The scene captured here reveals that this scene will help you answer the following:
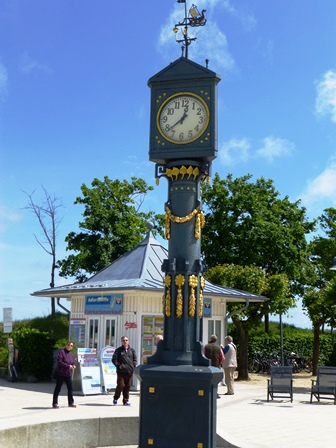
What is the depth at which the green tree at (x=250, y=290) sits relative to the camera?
2703 cm

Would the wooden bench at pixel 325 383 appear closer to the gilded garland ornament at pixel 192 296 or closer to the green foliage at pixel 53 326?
the gilded garland ornament at pixel 192 296

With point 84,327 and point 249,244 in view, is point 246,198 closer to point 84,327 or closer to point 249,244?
point 249,244

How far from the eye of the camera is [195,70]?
917 centimetres

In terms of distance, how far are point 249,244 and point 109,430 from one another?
27.8 m

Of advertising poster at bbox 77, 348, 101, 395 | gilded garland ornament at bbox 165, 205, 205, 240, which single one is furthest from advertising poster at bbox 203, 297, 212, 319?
gilded garland ornament at bbox 165, 205, 205, 240

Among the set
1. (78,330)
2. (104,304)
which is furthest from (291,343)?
(104,304)

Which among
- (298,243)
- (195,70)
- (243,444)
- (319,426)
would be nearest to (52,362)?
(319,426)

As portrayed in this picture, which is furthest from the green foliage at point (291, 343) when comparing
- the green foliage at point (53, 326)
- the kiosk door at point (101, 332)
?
the kiosk door at point (101, 332)

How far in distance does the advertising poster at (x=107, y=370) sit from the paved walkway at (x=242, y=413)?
0.64 m

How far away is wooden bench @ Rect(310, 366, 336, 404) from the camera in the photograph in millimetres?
17281

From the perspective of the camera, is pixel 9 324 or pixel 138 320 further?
pixel 9 324

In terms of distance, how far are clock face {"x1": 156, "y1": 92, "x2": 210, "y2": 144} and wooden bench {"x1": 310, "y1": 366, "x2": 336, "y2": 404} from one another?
10.7 meters

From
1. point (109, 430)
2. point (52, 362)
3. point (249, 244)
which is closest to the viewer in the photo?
point (109, 430)

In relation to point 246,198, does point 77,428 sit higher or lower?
lower
